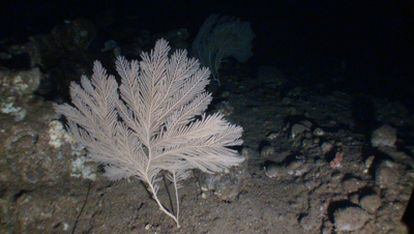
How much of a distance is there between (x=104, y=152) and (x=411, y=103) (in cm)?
677

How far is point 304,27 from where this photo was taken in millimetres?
11969

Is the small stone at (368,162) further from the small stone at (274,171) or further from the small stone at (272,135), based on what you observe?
the small stone at (272,135)

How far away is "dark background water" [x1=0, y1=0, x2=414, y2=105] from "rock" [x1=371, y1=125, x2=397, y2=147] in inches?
114

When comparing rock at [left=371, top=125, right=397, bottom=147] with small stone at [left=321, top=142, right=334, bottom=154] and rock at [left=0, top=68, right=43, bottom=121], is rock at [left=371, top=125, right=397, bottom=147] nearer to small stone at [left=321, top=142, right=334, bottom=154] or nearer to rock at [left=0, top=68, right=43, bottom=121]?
small stone at [left=321, top=142, right=334, bottom=154]

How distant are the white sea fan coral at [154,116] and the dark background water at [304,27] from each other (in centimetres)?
392

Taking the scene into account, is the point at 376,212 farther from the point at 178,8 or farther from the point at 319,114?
the point at 178,8

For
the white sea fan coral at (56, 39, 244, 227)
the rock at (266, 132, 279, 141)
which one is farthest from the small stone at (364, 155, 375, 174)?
the white sea fan coral at (56, 39, 244, 227)

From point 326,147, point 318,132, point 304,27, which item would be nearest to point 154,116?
point 326,147

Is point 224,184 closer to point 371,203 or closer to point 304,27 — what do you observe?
point 371,203

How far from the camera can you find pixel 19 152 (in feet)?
14.4

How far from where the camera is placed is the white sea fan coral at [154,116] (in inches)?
131

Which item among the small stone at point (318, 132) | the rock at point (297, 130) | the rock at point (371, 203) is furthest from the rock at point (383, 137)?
the rock at point (371, 203)

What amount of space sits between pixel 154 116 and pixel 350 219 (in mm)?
2616

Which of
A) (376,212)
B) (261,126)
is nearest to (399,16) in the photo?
(261,126)
